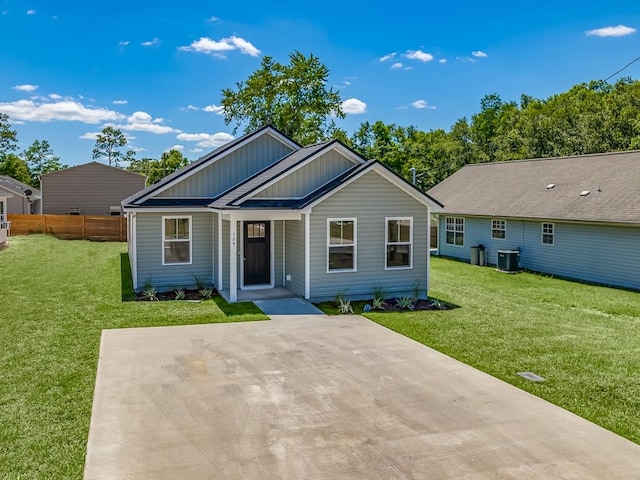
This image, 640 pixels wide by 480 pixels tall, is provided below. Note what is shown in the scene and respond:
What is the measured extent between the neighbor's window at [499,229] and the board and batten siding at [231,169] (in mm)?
10141

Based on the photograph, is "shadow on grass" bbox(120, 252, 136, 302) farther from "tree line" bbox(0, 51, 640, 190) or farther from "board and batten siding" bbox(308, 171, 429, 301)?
"tree line" bbox(0, 51, 640, 190)

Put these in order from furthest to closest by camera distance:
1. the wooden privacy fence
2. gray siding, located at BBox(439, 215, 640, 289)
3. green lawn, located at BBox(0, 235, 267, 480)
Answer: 1. the wooden privacy fence
2. gray siding, located at BBox(439, 215, 640, 289)
3. green lawn, located at BBox(0, 235, 267, 480)

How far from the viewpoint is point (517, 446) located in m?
5.52

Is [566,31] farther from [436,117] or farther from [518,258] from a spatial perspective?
[436,117]

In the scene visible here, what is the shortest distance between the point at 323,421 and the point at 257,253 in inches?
352

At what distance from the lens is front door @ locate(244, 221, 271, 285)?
47.7ft

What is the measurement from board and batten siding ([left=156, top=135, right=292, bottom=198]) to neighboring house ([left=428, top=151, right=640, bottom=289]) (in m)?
10.2

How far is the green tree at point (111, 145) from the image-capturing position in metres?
77.8

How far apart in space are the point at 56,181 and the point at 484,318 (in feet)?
106

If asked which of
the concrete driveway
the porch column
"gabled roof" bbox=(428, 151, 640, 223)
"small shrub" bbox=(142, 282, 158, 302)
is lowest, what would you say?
the concrete driveway

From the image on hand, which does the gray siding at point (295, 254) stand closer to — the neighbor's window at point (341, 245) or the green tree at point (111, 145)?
the neighbor's window at point (341, 245)

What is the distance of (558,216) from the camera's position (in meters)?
18.2

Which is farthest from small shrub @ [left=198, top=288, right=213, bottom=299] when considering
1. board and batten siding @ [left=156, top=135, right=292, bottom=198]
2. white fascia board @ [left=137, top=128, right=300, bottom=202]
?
white fascia board @ [left=137, top=128, right=300, bottom=202]

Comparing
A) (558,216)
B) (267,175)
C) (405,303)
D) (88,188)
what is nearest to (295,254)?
(267,175)
